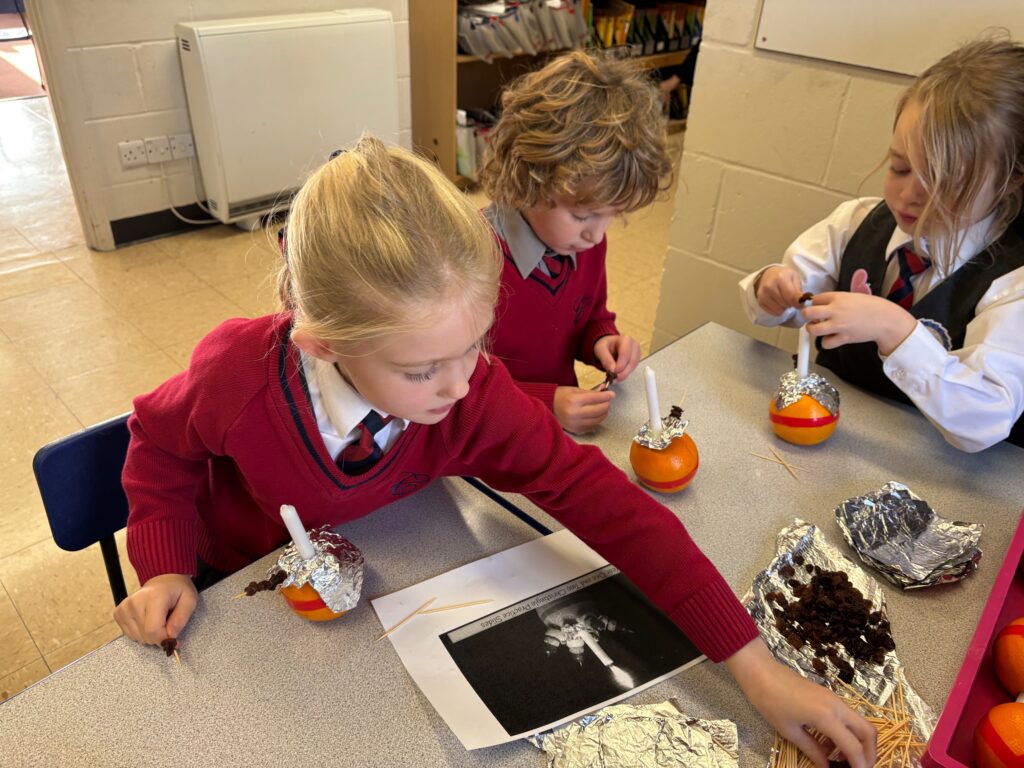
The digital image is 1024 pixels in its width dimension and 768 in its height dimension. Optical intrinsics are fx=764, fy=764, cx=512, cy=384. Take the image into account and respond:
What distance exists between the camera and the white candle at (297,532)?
688 mm

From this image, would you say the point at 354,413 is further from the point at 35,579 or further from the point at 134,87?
the point at 134,87

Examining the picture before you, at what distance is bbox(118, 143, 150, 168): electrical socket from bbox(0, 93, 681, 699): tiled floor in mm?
331

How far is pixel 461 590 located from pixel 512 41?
313 centimetres

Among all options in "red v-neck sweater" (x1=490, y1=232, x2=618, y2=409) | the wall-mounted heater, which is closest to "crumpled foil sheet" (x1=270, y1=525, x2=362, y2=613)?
"red v-neck sweater" (x1=490, y1=232, x2=618, y2=409)

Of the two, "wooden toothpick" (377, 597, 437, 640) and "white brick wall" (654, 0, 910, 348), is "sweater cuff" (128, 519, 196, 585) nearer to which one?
"wooden toothpick" (377, 597, 437, 640)

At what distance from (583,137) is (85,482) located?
771mm

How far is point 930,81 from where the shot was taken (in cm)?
102

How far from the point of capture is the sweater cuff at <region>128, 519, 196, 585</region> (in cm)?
79

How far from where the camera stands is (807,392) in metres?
1.00

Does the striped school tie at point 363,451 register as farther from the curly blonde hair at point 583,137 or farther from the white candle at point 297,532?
the curly blonde hair at point 583,137

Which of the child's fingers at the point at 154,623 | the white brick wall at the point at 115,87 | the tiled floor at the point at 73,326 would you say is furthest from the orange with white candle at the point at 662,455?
the white brick wall at the point at 115,87

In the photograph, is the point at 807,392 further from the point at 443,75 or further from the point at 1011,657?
the point at 443,75

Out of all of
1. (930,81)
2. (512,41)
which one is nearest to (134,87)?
(512,41)

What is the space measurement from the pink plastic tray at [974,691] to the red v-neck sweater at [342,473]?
0.17 m
